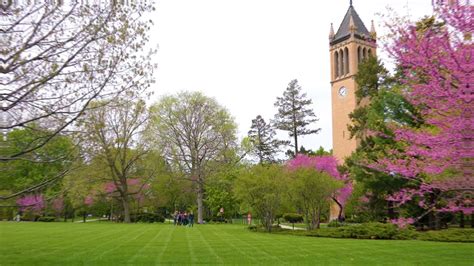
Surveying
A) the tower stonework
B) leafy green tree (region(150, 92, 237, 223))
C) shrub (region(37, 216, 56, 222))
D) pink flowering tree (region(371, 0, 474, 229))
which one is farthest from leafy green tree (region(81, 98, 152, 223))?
pink flowering tree (region(371, 0, 474, 229))

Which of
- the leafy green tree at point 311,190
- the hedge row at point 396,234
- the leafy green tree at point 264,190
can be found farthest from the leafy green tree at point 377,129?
the leafy green tree at point 264,190

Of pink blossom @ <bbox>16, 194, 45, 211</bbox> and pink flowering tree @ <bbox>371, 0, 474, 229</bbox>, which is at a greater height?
pink flowering tree @ <bbox>371, 0, 474, 229</bbox>

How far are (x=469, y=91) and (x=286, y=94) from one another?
172 feet

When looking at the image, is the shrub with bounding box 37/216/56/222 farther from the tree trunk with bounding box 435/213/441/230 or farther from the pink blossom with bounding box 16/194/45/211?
the tree trunk with bounding box 435/213/441/230

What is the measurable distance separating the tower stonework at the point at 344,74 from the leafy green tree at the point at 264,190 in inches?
841

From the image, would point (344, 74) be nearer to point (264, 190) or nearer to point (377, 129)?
point (377, 129)

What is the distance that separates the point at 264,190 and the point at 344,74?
27543mm

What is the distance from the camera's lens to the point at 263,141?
6366cm

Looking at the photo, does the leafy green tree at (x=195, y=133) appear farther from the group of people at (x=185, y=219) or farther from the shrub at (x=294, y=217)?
the shrub at (x=294, y=217)

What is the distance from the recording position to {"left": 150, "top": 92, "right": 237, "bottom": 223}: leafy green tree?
42.1 metres

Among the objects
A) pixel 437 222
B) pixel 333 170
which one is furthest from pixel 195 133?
pixel 437 222

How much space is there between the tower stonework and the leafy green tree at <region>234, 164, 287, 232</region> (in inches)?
841

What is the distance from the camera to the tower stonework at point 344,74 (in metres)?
47.6

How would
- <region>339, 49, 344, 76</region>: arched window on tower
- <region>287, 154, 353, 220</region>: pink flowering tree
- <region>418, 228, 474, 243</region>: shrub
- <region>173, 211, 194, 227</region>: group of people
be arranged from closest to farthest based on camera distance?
<region>418, 228, 474, 243</region>: shrub < <region>173, 211, 194, 227</region>: group of people < <region>287, 154, 353, 220</region>: pink flowering tree < <region>339, 49, 344, 76</region>: arched window on tower
